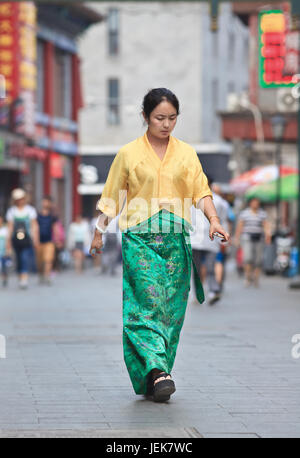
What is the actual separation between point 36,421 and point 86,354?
3.36 meters

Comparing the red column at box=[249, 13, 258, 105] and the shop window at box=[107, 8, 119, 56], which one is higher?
the shop window at box=[107, 8, 119, 56]

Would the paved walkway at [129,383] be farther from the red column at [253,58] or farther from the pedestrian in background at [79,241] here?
the red column at [253,58]

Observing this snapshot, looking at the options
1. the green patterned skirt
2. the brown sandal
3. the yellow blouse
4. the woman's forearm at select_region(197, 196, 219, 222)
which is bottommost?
the brown sandal

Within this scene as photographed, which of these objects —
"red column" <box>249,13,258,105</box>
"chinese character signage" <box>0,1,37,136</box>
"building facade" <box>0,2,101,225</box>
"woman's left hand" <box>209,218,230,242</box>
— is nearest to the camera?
"woman's left hand" <box>209,218,230,242</box>

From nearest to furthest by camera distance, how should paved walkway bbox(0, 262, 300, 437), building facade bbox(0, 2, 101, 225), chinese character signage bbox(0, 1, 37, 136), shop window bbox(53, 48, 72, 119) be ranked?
paved walkway bbox(0, 262, 300, 437) → chinese character signage bbox(0, 1, 37, 136) → building facade bbox(0, 2, 101, 225) → shop window bbox(53, 48, 72, 119)

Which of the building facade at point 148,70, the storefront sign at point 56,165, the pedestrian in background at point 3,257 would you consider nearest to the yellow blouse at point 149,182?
the pedestrian in background at point 3,257

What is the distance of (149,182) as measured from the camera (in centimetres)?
701

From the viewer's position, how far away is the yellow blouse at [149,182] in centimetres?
701

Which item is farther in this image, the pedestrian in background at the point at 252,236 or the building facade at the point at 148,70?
the building facade at the point at 148,70

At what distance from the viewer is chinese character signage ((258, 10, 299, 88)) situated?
2638 centimetres

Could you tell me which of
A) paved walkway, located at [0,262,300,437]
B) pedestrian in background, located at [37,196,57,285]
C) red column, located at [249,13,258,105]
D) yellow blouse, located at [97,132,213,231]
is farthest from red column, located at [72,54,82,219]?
yellow blouse, located at [97,132,213,231]

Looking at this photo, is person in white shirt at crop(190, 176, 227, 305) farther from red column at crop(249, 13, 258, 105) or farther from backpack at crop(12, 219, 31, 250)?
red column at crop(249, 13, 258, 105)

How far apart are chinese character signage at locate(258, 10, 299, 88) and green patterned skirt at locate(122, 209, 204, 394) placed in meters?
18.8

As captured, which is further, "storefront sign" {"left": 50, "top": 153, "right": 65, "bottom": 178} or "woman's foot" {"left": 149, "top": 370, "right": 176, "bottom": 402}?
"storefront sign" {"left": 50, "top": 153, "right": 65, "bottom": 178}
